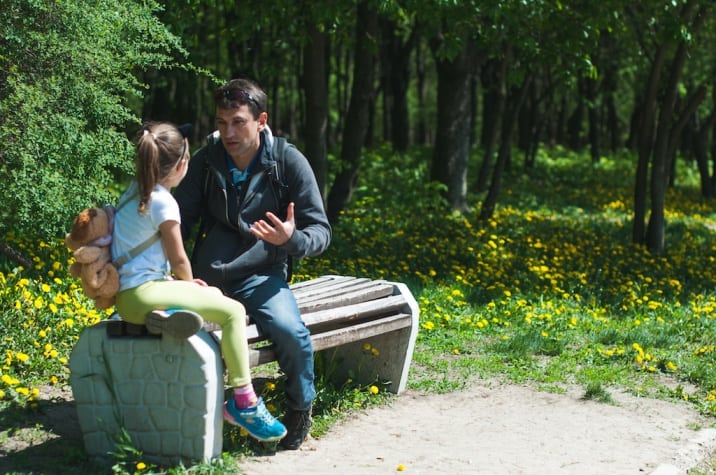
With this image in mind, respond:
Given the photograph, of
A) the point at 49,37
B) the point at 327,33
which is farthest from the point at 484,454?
the point at 327,33

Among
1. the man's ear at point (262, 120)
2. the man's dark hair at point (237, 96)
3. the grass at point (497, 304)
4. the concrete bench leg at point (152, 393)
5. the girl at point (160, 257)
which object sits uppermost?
the man's dark hair at point (237, 96)

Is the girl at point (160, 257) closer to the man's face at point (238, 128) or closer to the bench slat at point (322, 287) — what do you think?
the man's face at point (238, 128)

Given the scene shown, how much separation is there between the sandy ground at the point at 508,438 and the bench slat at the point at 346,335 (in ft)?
1.60

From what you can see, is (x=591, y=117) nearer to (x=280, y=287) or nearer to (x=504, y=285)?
(x=504, y=285)

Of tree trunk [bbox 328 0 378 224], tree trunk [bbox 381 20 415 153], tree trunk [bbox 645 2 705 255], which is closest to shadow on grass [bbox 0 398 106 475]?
tree trunk [bbox 328 0 378 224]

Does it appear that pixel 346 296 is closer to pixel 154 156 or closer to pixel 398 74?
pixel 154 156

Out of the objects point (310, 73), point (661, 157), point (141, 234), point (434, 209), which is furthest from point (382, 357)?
point (434, 209)

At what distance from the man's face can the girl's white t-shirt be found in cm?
58

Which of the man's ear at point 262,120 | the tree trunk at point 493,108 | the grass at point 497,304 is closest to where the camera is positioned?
the man's ear at point 262,120

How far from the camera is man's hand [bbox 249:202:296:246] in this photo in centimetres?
443

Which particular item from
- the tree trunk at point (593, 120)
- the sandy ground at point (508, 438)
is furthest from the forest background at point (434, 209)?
the tree trunk at point (593, 120)

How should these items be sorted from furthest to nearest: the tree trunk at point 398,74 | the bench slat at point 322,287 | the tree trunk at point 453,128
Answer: the tree trunk at point 398,74 < the tree trunk at point 453,128 < the bench slat at point 322,287

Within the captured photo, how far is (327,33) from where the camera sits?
434 inches

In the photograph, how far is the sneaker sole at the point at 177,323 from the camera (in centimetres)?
406
